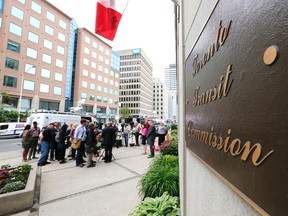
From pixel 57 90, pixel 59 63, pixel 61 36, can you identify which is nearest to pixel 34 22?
pixel 61 36

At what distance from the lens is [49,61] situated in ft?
110

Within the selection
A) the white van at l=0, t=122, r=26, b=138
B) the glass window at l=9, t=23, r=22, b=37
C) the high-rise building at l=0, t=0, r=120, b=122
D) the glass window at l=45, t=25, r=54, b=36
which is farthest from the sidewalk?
the glass window at l=45, t=25, r=54, b=36

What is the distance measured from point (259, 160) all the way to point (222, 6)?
3.03ft

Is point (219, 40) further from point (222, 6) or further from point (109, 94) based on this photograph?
point (109, 94)

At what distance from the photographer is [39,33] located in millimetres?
32031

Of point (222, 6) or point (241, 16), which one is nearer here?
point (241, 16)

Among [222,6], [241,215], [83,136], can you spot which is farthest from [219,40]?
[83,136]

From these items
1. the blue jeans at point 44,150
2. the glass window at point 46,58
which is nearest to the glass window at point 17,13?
the glass window at point 46,58

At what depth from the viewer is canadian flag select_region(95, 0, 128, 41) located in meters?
3.79

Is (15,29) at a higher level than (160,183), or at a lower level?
higher

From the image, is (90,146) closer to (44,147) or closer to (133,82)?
(44,147)

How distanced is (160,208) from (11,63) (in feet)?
115

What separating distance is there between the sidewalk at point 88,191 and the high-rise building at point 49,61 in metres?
25.2

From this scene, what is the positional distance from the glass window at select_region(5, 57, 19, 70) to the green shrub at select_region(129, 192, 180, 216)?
34.3 metres
